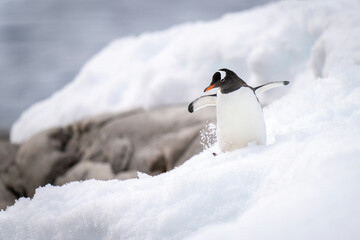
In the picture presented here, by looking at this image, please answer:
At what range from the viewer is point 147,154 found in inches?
144

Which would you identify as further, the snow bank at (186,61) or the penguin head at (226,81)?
the snow bank at (186,61)

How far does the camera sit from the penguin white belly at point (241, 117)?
4.86ft

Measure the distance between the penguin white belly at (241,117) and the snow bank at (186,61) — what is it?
166 centimetres

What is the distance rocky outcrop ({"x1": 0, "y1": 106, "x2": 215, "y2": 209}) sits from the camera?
346 centimetres

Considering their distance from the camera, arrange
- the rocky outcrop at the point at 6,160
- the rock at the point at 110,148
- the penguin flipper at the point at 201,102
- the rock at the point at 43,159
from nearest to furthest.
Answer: the penguin flipper at the point at 201,102 < the rock at the point at 110,148 < the rock at the point at 43,159 < the rocky outcrop at the point at 6,160

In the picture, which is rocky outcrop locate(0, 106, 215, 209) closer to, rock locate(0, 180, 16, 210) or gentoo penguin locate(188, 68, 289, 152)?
rock locate(0, 180, 16, 210)

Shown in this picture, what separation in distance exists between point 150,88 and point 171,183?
2987 millimetres

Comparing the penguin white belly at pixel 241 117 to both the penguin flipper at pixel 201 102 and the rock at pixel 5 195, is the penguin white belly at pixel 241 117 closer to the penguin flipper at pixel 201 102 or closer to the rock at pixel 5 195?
the penguin flipper at pixel 201 102

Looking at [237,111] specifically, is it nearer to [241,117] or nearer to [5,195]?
[241,117]

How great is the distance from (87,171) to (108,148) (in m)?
0.31

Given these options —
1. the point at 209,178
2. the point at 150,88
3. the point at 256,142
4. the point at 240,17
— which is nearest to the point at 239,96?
the point at 256,142

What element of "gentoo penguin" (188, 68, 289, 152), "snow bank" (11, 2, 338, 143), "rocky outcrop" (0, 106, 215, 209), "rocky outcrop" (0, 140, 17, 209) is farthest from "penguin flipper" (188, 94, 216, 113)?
"rocky outcrop" (0, 140, 17, 209)

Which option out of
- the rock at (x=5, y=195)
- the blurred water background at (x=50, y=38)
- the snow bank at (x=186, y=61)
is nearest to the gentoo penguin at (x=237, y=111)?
the snow bank at (x=186, y=61)

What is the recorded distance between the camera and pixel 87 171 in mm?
3893
